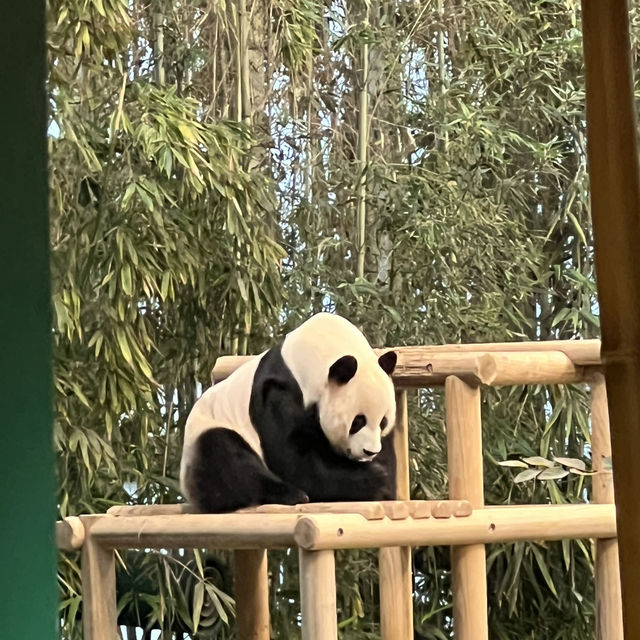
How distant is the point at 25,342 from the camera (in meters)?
0.43

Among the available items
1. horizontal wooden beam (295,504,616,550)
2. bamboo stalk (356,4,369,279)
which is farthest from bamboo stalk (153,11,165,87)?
horizontal wooden beam (295,504,616,550)

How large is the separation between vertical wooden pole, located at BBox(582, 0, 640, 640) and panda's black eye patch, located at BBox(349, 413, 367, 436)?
2.59 feet

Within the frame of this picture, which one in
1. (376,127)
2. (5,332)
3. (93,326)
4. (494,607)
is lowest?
(494,607)

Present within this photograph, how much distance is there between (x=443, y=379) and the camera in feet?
3.90

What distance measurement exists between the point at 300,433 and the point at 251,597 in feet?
1.00

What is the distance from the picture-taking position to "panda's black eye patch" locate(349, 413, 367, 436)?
3.72 feet

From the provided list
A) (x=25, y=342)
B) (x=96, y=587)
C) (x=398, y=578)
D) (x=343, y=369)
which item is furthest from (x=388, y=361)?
(x=25, y=342)

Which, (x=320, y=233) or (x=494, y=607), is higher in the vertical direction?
(x=320, y=233)

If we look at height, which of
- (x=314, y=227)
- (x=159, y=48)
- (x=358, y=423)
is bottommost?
(x=358, y=423)

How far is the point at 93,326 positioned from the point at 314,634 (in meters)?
0.60

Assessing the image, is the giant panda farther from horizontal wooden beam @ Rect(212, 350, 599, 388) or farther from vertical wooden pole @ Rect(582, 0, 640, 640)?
vertical wooden pole @ Rect(582, 0, 640, 640)

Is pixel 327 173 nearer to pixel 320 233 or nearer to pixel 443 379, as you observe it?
pixel 320 233

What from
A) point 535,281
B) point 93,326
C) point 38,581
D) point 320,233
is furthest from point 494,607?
point 38,581

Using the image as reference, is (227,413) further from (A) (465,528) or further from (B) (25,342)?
(B) (25,342)
